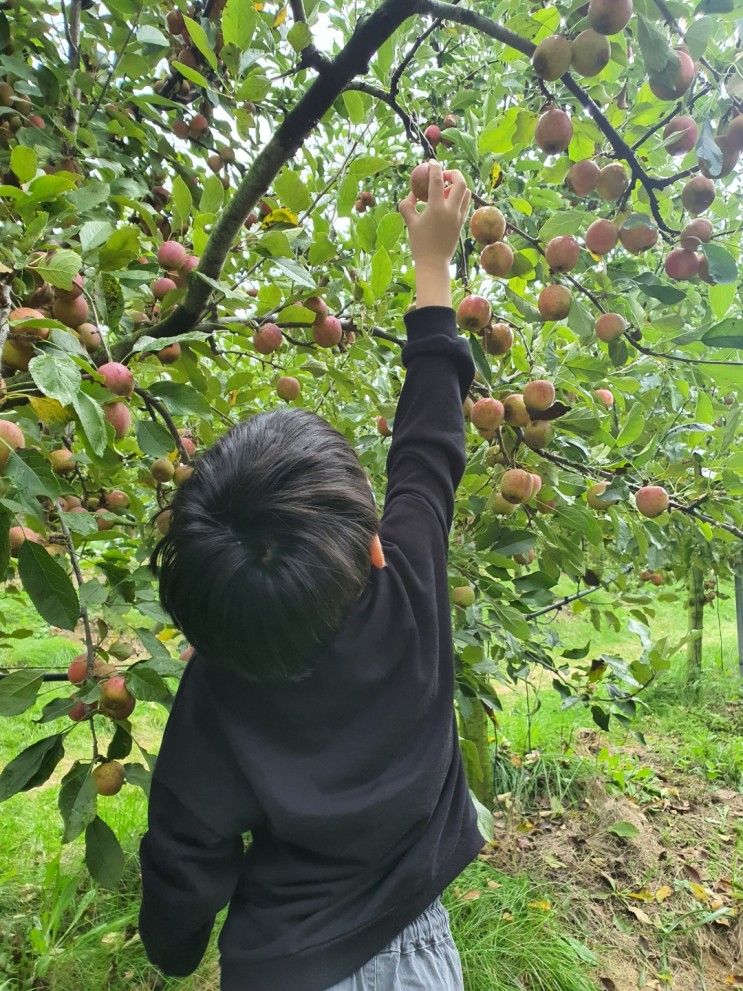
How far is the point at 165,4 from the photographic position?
2.15 metres

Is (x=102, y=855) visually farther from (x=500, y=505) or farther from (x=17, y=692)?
(x=500, y=505)

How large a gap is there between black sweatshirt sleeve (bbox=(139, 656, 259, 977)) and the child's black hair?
0.13 m

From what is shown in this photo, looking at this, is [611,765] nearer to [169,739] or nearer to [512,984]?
[512,984]

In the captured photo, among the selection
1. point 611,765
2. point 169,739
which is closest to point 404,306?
point 169,739

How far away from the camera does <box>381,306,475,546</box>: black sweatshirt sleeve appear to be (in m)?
1.26

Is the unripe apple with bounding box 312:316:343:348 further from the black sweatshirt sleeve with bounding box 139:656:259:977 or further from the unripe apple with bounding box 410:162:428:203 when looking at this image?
the black sweatshirt sleeve with bounding box 139:656:259:977

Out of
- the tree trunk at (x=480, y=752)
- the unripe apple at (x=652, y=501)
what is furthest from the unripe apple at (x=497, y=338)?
the tree trunk at (x=480, y=752)

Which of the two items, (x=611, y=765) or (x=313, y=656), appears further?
(x=611, y=765)

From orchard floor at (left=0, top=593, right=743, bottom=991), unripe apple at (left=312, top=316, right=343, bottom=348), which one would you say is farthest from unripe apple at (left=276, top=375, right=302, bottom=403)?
orchard floor at (left=0, top=593, right=743, bottom=991)

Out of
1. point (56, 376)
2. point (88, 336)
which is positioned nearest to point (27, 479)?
point (56, 376)

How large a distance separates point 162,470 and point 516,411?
891 millimetres

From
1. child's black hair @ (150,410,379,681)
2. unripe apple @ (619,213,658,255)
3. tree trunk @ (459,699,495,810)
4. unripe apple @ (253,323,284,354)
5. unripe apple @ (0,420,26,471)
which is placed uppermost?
unripe apple @ (619,213,658,255)

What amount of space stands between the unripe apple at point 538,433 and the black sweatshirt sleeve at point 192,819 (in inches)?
30.2

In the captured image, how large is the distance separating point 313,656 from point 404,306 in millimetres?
1178
